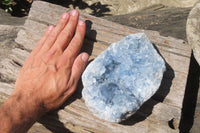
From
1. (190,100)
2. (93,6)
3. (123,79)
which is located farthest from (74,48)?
(93,6)

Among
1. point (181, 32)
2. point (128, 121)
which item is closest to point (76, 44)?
point (128, 121)

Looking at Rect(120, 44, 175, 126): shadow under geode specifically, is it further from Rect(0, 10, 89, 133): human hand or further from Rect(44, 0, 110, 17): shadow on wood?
Rect(44, 0, 110, 17): shadow on wood

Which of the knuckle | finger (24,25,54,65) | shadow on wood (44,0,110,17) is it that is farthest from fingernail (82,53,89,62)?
shadow on wood (44,0,110,17)

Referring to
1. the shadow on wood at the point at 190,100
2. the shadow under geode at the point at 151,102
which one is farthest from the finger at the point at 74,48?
the shadow on wood at the point at 190,100

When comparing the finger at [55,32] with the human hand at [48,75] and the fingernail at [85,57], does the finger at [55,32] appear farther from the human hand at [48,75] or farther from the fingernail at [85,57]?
the fingernail at [85,57]

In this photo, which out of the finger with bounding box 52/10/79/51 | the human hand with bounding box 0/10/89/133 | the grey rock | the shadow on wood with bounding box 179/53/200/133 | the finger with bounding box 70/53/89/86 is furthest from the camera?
the grey rock

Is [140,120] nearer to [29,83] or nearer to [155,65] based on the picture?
[155,65]

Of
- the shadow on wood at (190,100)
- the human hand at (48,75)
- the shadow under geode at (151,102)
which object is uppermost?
the human hand at (48,75)
